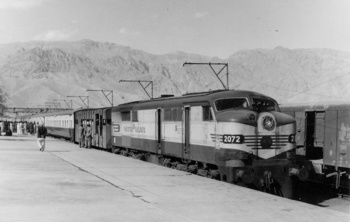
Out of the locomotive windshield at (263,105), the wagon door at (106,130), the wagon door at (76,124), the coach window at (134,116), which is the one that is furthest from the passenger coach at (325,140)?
the wagon door at (76,124)

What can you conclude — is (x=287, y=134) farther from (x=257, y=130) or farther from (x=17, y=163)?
A: (x=17, y=163)

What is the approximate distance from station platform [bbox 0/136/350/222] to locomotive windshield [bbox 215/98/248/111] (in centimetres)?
237

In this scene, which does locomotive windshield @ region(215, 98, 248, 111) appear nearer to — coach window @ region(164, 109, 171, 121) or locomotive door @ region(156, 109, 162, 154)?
coach window @ region(164, 109, 171, 121)

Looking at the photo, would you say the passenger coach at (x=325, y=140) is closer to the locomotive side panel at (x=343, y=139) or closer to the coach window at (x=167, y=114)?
the locomotive side panel at (x=343, y=139)

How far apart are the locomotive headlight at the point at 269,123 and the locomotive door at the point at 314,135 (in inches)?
→ 203

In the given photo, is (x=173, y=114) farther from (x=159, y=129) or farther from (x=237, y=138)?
(x=237, y=138)

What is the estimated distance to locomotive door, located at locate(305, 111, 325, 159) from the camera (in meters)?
19.6

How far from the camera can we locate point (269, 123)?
15023mm

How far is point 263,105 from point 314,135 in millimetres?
5109

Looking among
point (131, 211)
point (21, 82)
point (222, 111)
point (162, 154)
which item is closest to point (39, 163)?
point (162, 154)

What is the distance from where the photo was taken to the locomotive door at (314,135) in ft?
64.4

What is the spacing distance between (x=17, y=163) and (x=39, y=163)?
90 cm

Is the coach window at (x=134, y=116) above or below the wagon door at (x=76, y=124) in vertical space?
above

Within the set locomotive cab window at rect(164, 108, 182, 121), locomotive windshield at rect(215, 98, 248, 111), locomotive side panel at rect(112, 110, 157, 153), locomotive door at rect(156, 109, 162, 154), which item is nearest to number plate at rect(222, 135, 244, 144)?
locomotive windshield at rect(215, 98, 248, 111)
